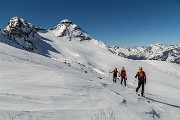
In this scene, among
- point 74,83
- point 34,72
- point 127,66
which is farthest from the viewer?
point 127,66

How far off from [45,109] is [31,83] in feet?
13.8

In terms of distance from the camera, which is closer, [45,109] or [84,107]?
[45,109]

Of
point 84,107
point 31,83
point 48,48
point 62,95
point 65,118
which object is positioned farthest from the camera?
point 48,48

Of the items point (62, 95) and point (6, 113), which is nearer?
point (6, 113)

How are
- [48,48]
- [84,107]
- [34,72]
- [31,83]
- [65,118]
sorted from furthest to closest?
[48,48] → [34,72] → [31,83] → [84,107] → [65,118]

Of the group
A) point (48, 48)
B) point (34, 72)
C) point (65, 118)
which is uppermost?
point (48, 48)

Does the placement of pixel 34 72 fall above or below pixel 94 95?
above

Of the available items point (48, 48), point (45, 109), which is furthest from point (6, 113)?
point (48, 48)

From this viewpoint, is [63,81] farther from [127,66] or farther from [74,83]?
[127,66]

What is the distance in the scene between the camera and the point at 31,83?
567 inches

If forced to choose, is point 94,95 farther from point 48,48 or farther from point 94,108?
point 48,48

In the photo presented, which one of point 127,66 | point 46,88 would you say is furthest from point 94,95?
point 127,66

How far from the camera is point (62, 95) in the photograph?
12914 mm

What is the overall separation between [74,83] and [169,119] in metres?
6.10
